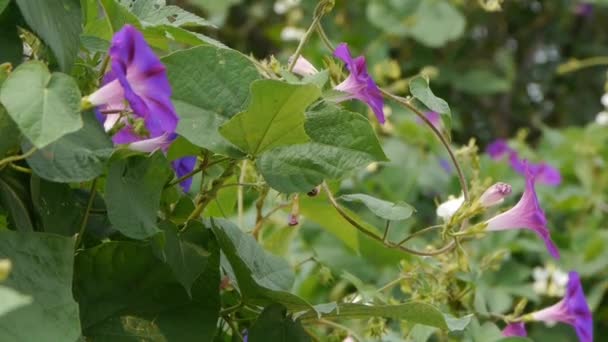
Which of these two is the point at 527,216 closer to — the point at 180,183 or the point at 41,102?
the point at 180,183

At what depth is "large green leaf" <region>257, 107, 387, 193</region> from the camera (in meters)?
0.75

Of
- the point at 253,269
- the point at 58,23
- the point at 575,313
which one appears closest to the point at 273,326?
the point at 253,269

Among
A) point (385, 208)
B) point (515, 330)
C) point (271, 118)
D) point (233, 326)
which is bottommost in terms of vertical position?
point (515, 330)

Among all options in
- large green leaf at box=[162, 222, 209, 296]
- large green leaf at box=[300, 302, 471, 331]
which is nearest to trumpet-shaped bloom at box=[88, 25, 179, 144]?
large green leaf at box=[162, 222, 209, 296]

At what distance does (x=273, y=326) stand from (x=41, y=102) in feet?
0.94

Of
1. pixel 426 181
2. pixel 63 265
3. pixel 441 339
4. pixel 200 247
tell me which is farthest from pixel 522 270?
pixel 63 265

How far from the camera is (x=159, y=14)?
2.72 ft

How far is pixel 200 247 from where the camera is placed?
80 cm

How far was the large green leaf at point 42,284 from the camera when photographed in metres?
0.65

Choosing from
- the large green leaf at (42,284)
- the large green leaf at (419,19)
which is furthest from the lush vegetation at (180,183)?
the large green leaf at (419,19)

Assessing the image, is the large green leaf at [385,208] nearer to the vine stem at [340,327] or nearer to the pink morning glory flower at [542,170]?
the vine stem at [340,327]

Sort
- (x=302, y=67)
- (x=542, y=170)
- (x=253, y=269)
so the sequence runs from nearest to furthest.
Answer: (x=253, y=269), (x=302, y=67), (x=542, y=170)

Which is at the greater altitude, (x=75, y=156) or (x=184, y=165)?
(x=75, y=156)

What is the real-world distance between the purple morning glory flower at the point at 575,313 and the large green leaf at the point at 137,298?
415mm
